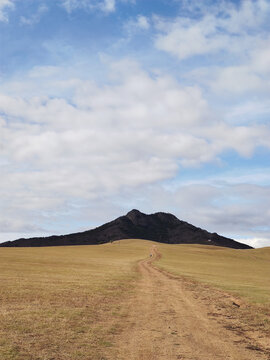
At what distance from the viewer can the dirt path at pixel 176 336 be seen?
1286cm

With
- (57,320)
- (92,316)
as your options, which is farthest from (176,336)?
(57,320)

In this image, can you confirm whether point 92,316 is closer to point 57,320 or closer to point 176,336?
point 57,320

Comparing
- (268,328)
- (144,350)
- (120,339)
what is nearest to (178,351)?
(144,350)

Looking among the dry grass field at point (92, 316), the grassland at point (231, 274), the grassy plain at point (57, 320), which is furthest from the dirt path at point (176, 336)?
the grassland at point (231, 274)

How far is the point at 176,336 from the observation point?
50.6 ft

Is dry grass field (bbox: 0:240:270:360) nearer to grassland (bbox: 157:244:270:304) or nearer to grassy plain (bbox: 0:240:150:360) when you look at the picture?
grassy plain (bbox: 0:240:150:360)

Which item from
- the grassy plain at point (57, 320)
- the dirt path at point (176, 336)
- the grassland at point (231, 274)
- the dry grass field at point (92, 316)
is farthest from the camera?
the grassland at point (231, 274)

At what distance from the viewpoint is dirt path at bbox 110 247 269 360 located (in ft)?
42.2

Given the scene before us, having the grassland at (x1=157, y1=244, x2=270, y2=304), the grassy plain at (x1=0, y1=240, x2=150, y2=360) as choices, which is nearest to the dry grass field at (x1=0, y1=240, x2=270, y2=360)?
the grassy plain at (x1=0, y1=240, x2=150, y2=360)

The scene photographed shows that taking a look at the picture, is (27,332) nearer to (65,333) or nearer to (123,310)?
(65,333)

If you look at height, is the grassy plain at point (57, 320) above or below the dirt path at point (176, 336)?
above

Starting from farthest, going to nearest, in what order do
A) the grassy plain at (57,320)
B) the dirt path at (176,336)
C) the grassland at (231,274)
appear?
1. the grassland at (231,274)
2. the dirt path at (176,336)
3. the grassy plain at (57,320)

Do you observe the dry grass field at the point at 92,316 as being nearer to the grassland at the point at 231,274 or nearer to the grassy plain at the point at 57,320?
the grassy plain at the point at 57,320

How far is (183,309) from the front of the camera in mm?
22359
